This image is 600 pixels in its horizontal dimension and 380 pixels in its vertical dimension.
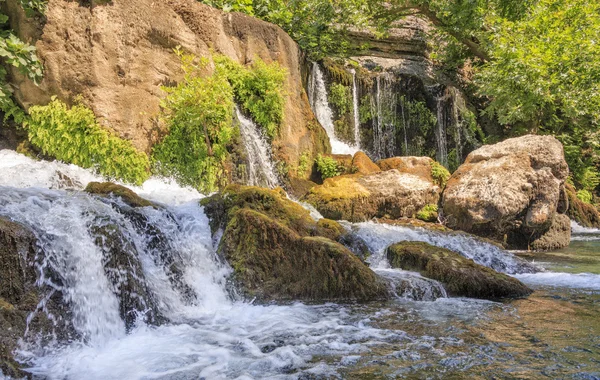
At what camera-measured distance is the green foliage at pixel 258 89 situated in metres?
11.5

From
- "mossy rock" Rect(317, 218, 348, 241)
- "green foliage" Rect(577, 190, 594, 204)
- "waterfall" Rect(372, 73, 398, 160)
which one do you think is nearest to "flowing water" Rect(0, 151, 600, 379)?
"mossy rock" Rect(317, 218, 348, 241)

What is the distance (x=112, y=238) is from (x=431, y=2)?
17.0 meters

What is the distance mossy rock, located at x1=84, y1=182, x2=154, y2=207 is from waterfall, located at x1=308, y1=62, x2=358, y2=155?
10100 millimetres

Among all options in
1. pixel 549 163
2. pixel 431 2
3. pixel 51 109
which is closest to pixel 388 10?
pixel 431 2

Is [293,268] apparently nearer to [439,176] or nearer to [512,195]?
[512,195]

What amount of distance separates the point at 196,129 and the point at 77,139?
2484 mm

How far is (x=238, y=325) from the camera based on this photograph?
5.16 metres

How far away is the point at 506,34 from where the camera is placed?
15727 mm

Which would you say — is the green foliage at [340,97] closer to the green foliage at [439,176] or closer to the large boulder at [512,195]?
the green foliage at [439,176]

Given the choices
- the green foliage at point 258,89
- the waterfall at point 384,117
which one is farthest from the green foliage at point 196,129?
the waterfall at point 384,117

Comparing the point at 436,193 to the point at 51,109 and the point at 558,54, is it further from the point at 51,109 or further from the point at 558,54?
the point at 51,109

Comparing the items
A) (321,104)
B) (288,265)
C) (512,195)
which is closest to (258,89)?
(321,104)

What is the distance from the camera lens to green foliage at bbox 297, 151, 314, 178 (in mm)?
12633

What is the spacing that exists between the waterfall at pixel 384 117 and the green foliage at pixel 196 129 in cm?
840
